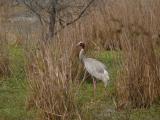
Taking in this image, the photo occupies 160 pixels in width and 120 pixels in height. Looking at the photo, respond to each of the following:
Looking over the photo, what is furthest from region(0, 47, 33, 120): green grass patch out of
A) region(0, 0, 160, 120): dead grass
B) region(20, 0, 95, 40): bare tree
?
region(20, 0, 95, 40): bare tree

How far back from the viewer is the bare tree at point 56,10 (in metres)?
10.4

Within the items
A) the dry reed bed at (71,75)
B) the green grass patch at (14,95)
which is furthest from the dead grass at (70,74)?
the green grass patch at (14,95)

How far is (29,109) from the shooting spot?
23.8 feet

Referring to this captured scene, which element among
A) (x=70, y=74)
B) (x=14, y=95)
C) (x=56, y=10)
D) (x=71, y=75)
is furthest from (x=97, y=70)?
(x=56, y=10)

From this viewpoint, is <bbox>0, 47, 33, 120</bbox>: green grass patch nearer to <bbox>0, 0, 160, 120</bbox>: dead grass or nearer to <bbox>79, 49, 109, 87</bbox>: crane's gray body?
<bbox>0, 0, 160, 120</bbox>: dead grass

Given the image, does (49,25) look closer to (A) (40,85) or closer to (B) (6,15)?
(A) (40,85)

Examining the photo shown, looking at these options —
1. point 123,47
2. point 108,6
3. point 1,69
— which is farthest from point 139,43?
point 108,6

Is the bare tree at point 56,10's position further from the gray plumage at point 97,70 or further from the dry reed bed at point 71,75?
the gray plumage at point 97,70

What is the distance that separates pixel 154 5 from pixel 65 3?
295 centimetres

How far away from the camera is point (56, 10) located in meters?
10.4

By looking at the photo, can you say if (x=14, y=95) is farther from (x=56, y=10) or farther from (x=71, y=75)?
(x=56, y=10)

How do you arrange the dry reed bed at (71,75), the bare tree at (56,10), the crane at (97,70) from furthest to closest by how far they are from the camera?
the bare tree at (56,10)
the crane at (97,70)
the dry reed bed at (71,75)

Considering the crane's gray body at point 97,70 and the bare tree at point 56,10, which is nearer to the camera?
the crane's gray body at point 97,70

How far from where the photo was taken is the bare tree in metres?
10.4
